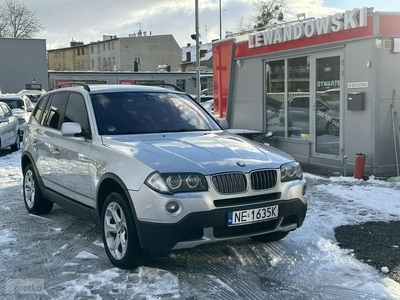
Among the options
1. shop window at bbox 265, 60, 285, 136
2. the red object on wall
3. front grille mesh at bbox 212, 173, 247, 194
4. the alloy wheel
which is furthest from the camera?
shop window at bbox 265, 60, 285, 136

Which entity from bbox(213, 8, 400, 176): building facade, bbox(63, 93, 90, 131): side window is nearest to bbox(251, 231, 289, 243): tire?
bbox(63, 93, 90, 131): side window

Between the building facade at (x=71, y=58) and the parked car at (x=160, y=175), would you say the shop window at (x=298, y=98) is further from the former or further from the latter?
the building facade at (x=71, y=58)

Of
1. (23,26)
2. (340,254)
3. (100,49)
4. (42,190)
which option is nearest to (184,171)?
(340,254)

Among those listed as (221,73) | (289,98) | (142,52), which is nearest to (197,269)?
(289,98)

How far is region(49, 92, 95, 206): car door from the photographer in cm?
518

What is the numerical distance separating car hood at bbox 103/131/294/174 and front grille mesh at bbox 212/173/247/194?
6 centimetres

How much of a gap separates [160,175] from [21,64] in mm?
39660

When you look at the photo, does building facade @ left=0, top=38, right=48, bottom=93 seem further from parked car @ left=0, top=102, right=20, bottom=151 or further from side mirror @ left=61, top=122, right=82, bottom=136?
side mirror @ left=61, top=122, right=82, bottom=136

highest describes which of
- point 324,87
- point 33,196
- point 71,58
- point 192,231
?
point 71,58

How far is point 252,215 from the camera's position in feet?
14.2

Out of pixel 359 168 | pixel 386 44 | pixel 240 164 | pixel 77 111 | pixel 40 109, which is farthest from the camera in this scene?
pixel 386 44

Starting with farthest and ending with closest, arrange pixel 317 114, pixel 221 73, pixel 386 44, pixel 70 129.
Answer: pixel 221 73
pixel 317 114
pixel 386 44
pixel 70 129

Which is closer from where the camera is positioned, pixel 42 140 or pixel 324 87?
pixel 42 140

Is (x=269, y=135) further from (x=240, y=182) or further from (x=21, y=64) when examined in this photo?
(x=21, y=64)
